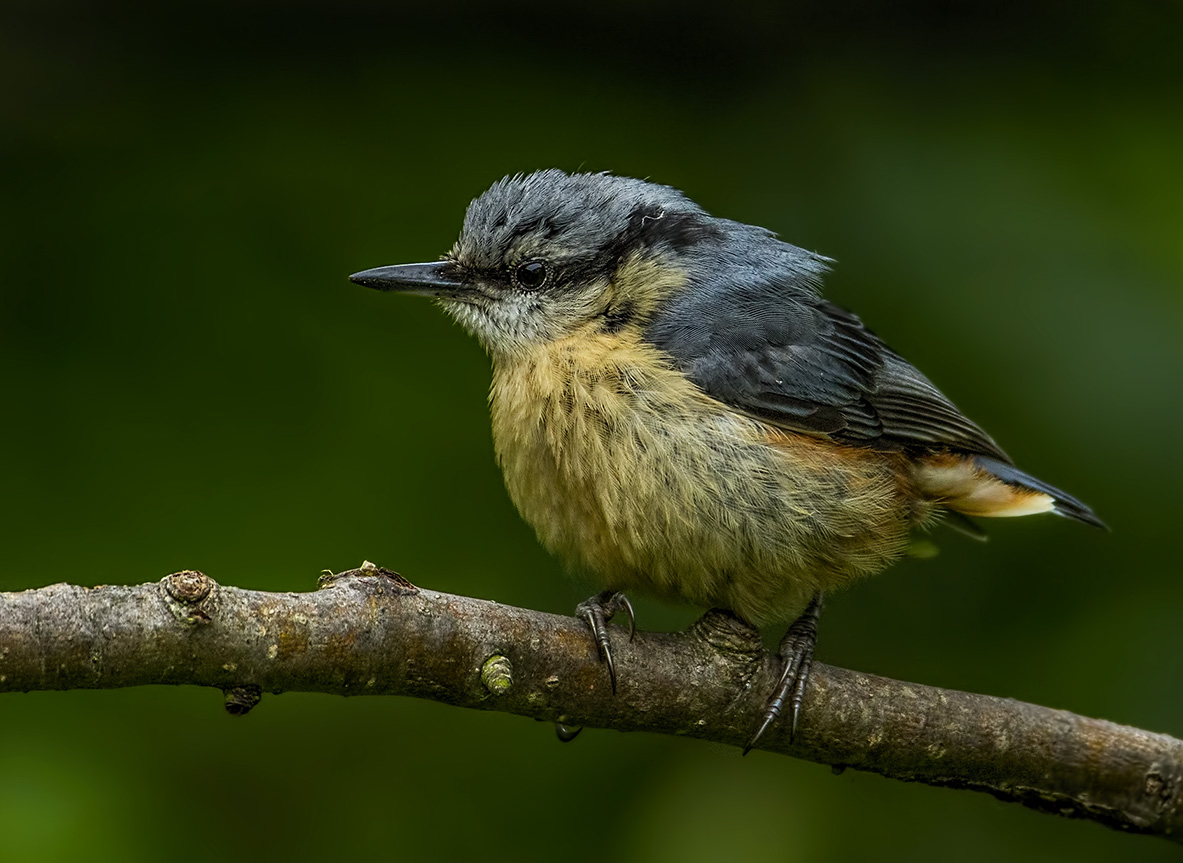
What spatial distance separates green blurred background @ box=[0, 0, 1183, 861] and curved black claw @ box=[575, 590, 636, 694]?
0.23 metres

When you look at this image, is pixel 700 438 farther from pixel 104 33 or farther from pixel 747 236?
→ pixel 104 33

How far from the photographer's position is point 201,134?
9.23ft

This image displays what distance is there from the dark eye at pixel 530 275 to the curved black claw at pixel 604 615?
0.78 m

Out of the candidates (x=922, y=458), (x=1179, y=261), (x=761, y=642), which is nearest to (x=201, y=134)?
(x=761, y=642)

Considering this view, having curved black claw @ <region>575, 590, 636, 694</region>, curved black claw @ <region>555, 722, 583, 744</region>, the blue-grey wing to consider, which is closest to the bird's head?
the blue-grey wing

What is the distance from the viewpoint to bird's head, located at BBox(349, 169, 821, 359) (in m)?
3.09

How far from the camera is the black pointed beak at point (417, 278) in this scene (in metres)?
2.92

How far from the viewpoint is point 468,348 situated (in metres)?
3.13

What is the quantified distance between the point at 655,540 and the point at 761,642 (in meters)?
0.31

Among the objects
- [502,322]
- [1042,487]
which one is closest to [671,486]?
[502,322]

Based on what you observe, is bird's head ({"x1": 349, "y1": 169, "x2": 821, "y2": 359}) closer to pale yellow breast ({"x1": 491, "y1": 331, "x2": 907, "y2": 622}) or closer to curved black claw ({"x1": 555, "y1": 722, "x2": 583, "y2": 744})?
pale yellow breast ({"x1": 491, "y1": 331, "x2": 907, "y2": 622})

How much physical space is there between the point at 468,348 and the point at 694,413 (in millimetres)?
634

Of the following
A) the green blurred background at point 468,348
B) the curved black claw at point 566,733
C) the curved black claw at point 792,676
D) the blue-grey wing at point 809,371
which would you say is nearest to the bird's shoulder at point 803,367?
the blue-grey wing at point 809,371

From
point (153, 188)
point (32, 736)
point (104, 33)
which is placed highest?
point (104, 33)
